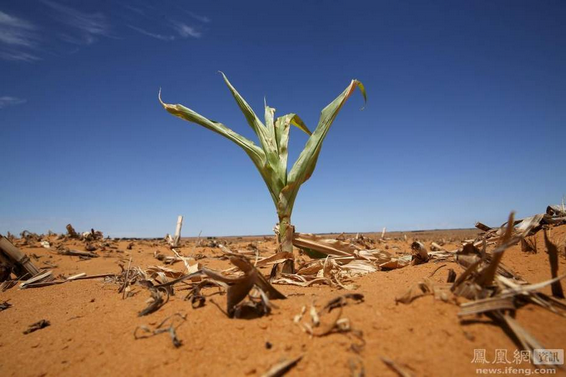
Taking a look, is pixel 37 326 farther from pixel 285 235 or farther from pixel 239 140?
pixel 239 140

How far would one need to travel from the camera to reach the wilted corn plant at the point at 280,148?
9.08 feet

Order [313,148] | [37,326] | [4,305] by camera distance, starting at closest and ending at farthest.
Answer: [37,326], [4,305], [313,148]

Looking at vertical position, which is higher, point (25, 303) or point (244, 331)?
point (244, 331)

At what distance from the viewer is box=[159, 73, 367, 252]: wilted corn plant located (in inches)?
109

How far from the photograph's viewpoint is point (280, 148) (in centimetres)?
299

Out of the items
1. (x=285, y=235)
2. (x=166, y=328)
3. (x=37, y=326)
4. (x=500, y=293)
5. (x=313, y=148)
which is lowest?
(x=37, y=326)

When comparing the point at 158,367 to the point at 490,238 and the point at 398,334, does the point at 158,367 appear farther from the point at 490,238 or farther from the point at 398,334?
the point at 490,238

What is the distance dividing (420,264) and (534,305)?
1.98m

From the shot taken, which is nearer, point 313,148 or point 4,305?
point 4,305

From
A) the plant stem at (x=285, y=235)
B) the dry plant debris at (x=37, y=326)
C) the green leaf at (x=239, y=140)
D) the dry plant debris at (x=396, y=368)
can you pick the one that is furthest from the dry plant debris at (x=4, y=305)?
the dry plant debris at (x=396, y=368)

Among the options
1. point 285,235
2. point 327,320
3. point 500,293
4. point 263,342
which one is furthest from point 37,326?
point 500,293

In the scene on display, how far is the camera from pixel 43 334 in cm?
186

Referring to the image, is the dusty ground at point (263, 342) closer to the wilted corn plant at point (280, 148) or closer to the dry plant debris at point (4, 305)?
the dry plant debris at point (4, 305)

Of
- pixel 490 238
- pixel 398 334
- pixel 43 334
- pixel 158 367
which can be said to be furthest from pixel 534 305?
pixel 43 334
